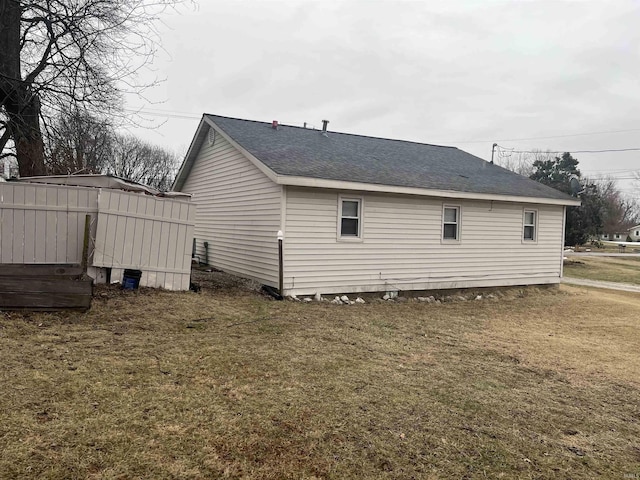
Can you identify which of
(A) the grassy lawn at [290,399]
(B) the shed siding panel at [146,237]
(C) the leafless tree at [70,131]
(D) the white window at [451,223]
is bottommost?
(A) the grassy lawn at [290,399]

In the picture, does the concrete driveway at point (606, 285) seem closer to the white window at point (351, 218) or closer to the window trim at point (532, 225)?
the window trim at point (532, 225)

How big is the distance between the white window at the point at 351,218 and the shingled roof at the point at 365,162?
589mm

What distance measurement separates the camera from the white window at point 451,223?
1131 centimetres

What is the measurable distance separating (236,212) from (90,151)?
18.1ft

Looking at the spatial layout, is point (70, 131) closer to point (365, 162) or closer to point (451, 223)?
point (365, 162)

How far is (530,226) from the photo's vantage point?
1315cm

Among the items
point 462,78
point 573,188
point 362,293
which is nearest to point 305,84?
point 462,78

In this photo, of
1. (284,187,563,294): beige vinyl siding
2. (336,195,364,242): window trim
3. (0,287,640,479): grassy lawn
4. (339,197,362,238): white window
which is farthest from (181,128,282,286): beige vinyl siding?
(0,287,640,479): grassy lawn

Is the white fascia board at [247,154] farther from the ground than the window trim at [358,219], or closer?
farther from the ground

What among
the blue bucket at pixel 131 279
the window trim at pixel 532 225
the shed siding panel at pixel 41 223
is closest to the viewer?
the shed siding panel at pixel 41 223

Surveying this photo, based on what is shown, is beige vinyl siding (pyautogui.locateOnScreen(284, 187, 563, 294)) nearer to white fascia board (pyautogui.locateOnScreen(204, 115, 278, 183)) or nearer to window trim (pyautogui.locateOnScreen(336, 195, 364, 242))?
window trim (pyautogui.locateOnScreen(336, 195, 364, 242))

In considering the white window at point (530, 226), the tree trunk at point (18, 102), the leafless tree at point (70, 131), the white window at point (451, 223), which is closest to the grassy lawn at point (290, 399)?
the leafless tree at point (70, 131)

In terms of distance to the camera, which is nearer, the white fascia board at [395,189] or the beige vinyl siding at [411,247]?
the white fascia board at [395,189]

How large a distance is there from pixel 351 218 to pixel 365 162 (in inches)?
84.7
